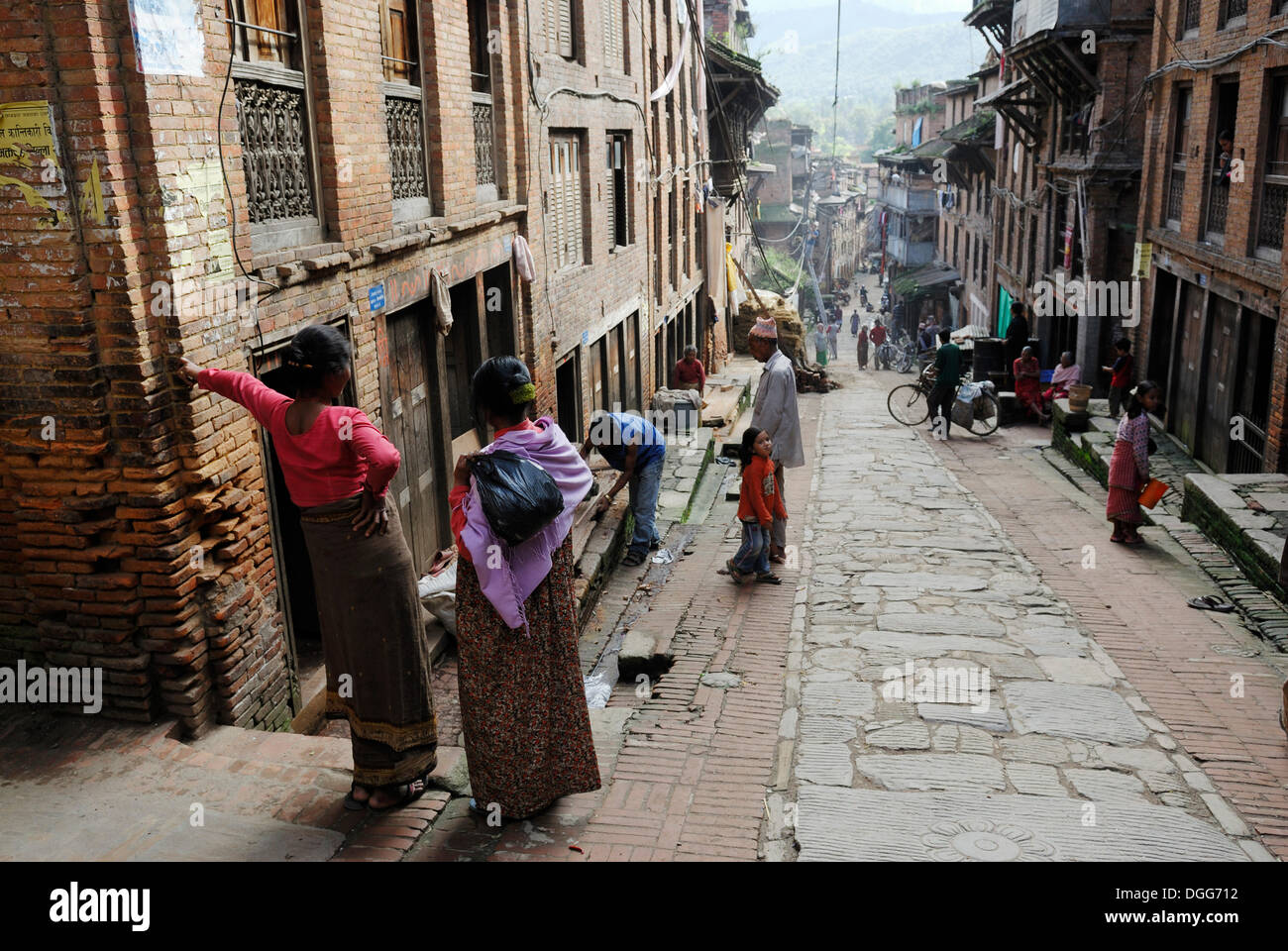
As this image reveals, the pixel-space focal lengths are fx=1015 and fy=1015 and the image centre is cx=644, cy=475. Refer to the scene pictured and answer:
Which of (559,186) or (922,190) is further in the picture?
(922,190)

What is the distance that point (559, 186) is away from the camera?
12.9 metres

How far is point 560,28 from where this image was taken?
1277 cm

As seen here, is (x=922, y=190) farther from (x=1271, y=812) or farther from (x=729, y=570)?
(x=1271, y=812)

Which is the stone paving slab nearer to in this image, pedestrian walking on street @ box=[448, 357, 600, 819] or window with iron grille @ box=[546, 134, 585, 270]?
pedestrian walking on street @ box=[448, 357, 600, 819]

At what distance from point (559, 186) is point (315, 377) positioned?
→ 934cm

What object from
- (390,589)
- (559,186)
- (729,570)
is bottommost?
(729,570)

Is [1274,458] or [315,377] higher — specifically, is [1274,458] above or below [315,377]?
below

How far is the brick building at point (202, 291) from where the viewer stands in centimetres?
455

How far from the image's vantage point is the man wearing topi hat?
8.29 metres

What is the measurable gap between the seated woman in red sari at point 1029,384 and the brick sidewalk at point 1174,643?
6.47 m

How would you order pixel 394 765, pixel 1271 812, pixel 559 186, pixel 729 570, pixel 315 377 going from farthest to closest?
pixel 559 186
pixel 729 570
pixel 1271 812
pixel 394 765
pixel 315 377

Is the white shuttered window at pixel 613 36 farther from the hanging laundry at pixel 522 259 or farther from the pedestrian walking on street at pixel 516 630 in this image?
the pedestrian walking on street at pixel 516 630

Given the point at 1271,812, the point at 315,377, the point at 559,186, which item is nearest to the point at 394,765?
the point at 315,377

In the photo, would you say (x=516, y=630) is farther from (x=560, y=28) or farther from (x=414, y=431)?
(x=560, y=28)
